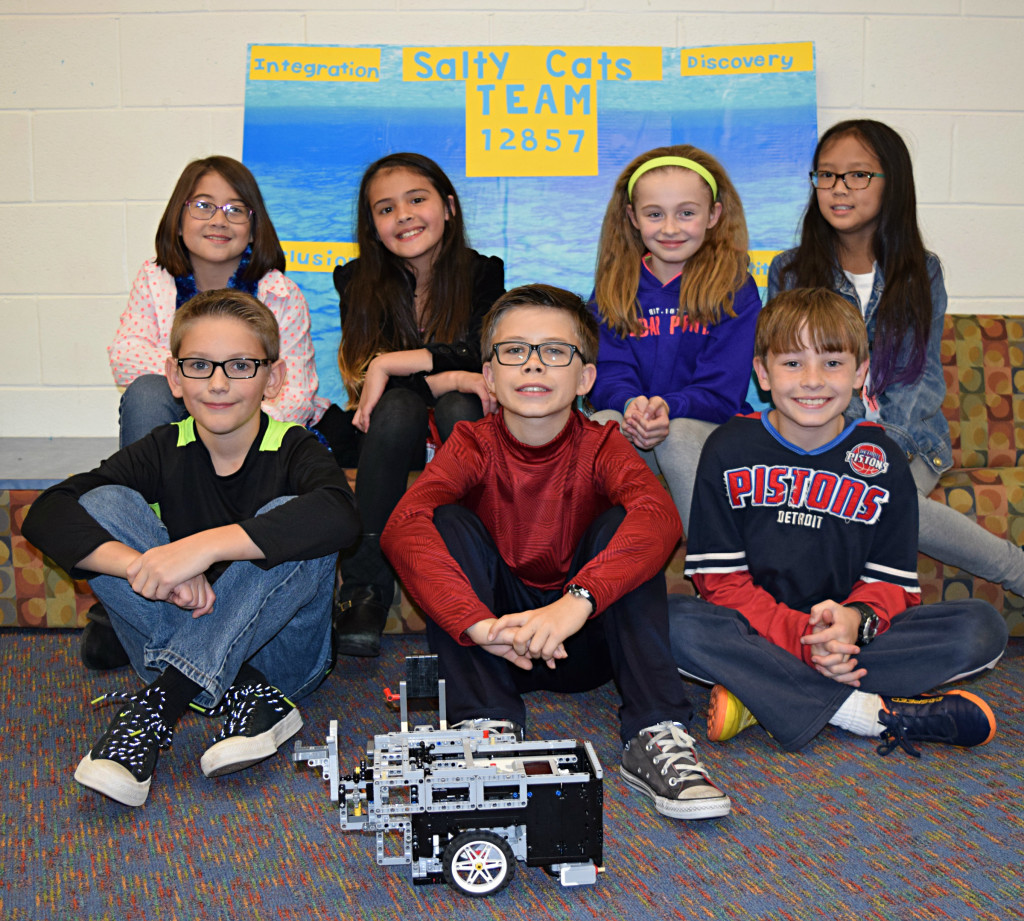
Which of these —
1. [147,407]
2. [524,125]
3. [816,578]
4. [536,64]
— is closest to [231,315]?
[147,407]

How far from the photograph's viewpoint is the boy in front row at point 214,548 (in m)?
1.41

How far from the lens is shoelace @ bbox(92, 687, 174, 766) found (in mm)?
1313

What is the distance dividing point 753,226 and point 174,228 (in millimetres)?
1628

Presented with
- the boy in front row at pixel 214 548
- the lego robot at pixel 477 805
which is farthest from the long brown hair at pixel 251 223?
the lego robot at pixel 477 805

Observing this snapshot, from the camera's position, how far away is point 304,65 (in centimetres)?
280

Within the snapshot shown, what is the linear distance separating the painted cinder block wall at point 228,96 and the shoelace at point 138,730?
1.80 meters

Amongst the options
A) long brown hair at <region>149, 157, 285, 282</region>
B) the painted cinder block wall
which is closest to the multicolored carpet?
long brown hair at <region>149, 157, 285, 282</region>

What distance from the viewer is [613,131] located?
2797mm

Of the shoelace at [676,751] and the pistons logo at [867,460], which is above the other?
the pistons logo at [867,460]

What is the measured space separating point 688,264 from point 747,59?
1.11 m

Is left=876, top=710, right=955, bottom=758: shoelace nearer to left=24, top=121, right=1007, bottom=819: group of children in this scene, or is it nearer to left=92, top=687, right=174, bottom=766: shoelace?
left=24, top=121, right=1007, bottom=819: group of children

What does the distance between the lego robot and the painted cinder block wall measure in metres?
2.24

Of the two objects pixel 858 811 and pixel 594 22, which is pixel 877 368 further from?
pixel 594 22

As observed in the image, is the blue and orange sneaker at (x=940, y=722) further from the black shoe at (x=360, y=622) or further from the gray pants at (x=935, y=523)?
the black shoe at (x=360, y=622)
